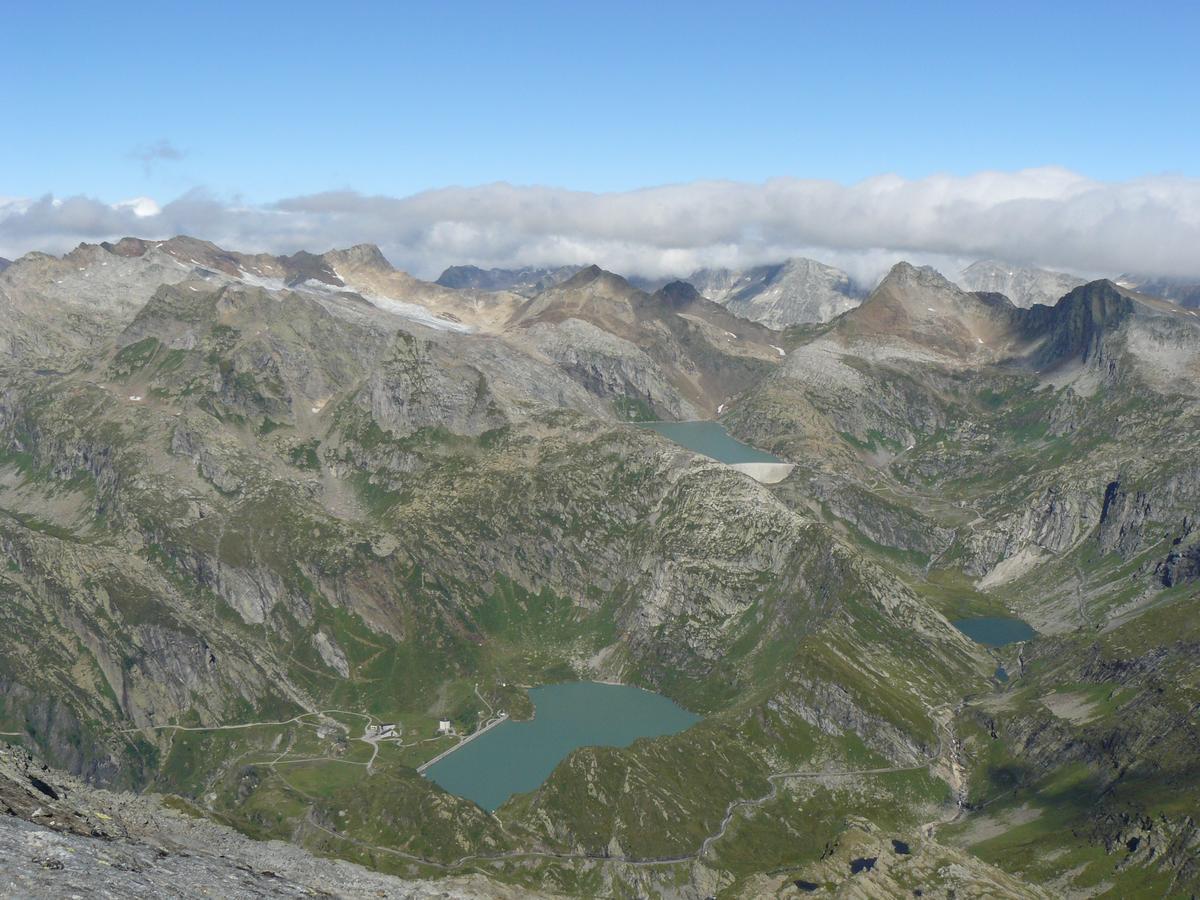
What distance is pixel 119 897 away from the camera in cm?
6216

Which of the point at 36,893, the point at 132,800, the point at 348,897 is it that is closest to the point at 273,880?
the point at 348,897

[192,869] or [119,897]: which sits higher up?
[119,897]

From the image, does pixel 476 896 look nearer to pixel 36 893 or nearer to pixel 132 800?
pixel 132 800

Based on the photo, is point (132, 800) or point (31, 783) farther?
point (132, 800)

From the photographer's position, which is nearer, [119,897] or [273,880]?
[119,897]

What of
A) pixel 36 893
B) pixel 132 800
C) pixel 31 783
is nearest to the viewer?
pixel 36 893

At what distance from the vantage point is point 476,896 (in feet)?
370

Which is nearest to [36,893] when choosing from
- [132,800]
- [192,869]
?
[192,869]

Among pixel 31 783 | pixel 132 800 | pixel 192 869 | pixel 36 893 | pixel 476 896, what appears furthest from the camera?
pixel 132 800

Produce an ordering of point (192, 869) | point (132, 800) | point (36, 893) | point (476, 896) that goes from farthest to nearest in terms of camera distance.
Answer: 1. point (132, 800)
2. point (476, 896)
3. point (192, 869)
4. point (36, 893)

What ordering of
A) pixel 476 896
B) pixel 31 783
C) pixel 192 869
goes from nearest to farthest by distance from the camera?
pixel 192 869 → pixel 31 783 → pixel 476 896

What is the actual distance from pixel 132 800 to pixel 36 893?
70.5 m

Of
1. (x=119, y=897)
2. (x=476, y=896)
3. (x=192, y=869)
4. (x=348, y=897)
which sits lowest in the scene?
(x=476, y=896)

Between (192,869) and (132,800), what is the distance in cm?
5315
